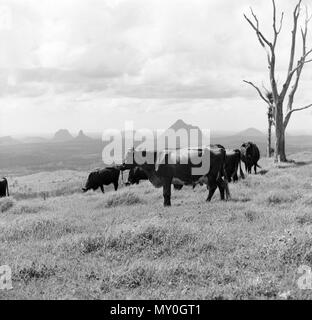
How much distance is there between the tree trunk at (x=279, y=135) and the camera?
110 feet

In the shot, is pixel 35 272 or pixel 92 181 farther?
pixel 92 181

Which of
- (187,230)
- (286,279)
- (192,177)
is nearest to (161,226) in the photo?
(187,230)

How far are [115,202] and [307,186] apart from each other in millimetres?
9241

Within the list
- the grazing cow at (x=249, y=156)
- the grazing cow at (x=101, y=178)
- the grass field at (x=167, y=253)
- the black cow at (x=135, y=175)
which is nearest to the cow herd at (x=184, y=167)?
the grass field at (x=167, y=253)

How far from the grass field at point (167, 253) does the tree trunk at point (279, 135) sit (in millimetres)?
18533

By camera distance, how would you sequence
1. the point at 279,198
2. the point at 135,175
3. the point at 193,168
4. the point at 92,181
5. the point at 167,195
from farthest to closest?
the point at 92,181, the point at 135,175, the point at 193,168, the point at 167,195, the point at 279,198

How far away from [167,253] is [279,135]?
2589 cm

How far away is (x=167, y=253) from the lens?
9.91 meters

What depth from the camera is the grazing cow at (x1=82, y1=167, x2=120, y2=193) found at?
32.3m

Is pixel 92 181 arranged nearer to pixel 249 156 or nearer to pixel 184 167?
pixel 249 156

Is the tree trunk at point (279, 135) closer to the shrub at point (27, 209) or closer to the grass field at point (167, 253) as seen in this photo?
the grass field at point (167, 253)

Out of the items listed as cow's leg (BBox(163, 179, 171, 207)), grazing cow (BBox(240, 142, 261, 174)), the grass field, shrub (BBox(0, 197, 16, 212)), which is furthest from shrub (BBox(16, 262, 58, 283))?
grazing cow (BBox(240, 142, 261, 174))

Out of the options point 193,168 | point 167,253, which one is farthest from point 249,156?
point 167,253
